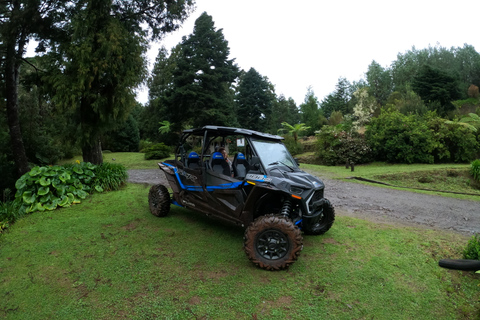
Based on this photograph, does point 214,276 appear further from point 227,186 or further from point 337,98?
point 337,98

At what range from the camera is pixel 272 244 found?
3.68 m

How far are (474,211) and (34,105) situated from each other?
16.2 meters

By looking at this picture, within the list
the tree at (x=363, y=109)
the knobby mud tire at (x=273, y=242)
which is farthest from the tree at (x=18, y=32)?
the tree at (x=363, y=109)

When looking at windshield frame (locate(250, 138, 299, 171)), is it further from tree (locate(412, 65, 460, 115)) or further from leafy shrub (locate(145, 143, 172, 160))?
tree (locate(412, 65, 460, 115))

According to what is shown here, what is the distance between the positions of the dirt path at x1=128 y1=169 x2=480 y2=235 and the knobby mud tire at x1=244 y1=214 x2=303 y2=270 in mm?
3619

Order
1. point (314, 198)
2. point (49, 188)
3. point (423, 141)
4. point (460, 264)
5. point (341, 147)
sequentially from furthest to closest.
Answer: point (341, 147) → point (423, 141) → point (49, 188) → point (314, 198) → point (460, 264)

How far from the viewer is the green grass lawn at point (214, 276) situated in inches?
118

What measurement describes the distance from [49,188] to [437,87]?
33.9 metres

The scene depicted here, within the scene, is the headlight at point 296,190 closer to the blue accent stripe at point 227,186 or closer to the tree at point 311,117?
the blue accent stripe at point 227,186

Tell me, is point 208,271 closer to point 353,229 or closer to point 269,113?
point 353,229

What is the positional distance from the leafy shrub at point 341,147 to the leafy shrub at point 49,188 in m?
14.7

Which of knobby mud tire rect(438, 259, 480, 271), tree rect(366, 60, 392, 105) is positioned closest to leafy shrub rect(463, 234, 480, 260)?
knobby mud tire rect(438, 259, 480, 271)

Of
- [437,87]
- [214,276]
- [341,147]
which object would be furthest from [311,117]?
[214,276]

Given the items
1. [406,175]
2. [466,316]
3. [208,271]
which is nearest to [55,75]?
[208,271]
